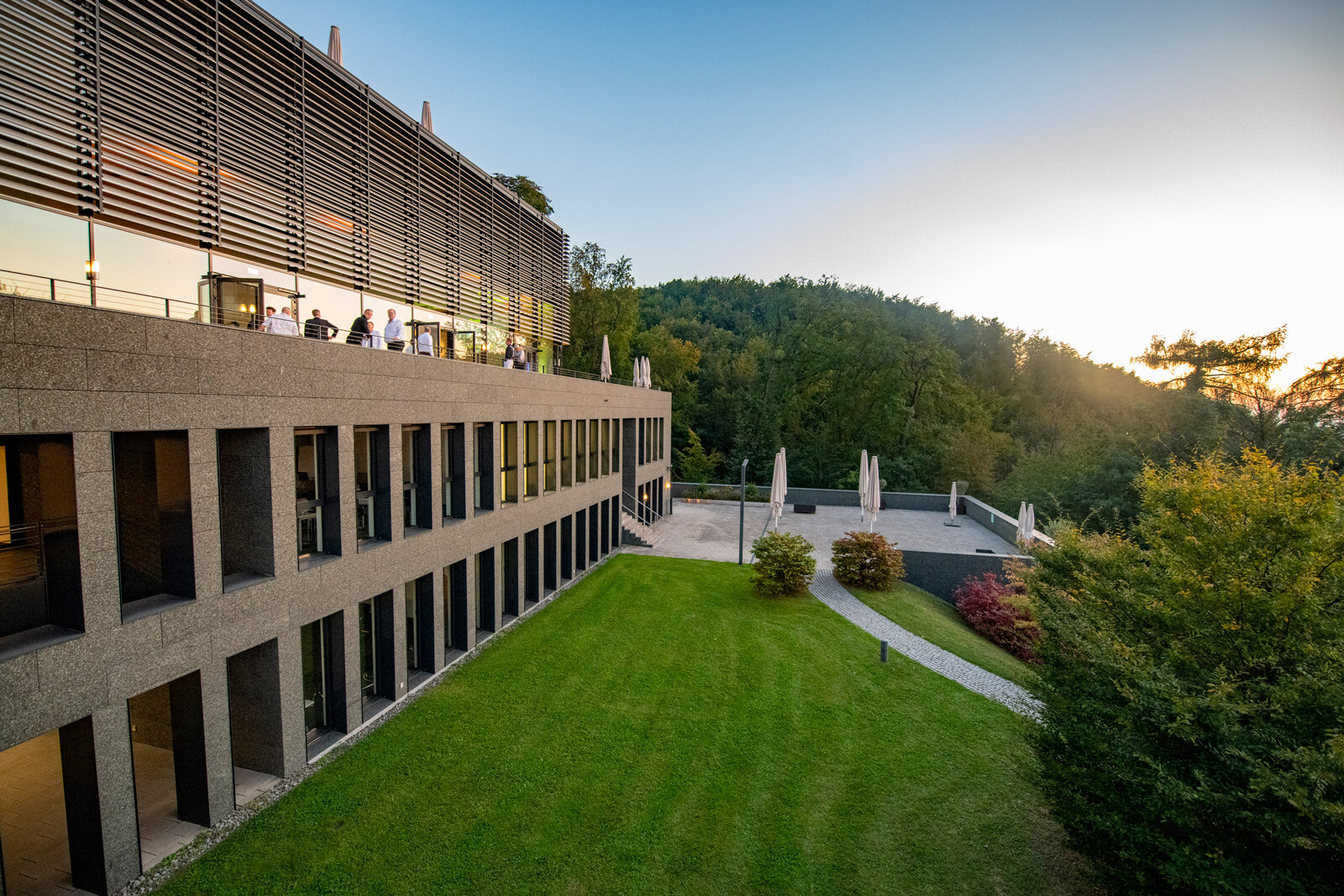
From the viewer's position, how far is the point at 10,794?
259 inches

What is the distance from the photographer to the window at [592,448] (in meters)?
18.7

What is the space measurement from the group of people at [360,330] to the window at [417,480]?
66.6 inches

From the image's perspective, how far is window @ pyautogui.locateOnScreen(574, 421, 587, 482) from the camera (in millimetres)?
17641

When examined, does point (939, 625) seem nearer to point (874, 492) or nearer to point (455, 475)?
point (874, 492)

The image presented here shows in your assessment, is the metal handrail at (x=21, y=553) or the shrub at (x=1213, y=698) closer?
the shrub at (x=1213, y=698)

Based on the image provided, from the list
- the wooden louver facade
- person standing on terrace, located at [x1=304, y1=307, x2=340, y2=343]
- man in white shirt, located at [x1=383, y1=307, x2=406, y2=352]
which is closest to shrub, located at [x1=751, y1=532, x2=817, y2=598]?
the wooden louver facade

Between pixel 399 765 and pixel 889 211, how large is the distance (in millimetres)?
38199

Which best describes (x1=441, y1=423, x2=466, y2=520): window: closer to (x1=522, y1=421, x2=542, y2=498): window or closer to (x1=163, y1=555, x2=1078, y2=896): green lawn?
(x1=522, y1=421, x2=542, y2=498): window

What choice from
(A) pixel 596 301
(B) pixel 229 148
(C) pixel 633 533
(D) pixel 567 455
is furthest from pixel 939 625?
(A) pixel 596 301

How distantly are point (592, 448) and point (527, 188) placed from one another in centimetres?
1944

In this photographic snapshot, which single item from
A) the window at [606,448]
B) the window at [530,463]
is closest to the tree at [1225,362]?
the window at [606,448]

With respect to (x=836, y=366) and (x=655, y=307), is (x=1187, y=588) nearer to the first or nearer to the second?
(x=836, y=366)

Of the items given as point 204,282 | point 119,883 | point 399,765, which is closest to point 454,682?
point 399,765

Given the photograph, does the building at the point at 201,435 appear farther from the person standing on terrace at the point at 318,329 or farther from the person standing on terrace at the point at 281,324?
the person standing on terrace at the point at 318,329
